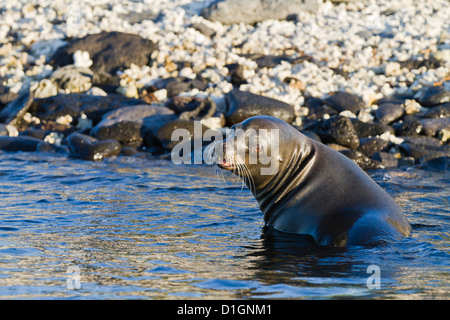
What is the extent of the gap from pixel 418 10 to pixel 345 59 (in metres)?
3.59

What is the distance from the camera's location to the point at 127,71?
656 inches

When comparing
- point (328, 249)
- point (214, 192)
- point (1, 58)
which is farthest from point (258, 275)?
point (1, 58)

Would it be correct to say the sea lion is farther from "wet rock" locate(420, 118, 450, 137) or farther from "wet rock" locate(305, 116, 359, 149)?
"wet rock" locate(420, 118, 450, 137)

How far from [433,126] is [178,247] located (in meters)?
8.17

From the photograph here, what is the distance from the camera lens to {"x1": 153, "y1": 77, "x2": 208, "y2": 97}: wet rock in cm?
1564

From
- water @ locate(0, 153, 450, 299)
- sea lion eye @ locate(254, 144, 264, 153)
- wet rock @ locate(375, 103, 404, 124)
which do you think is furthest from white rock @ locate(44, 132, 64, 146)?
sea lion eye @ locate(254, 144, 264, 153)

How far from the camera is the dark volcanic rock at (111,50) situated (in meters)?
17.2

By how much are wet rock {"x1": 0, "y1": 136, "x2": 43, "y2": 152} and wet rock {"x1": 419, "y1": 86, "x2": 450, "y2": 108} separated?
7.81 m

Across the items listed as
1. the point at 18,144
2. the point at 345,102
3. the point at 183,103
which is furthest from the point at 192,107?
the point at 18,144

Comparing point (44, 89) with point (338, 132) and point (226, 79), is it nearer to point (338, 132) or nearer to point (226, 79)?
point (226, 79)

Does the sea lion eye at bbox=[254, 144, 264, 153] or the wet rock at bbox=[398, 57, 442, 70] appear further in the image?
the wet rock at bbox=[398, 57, 442, 70]

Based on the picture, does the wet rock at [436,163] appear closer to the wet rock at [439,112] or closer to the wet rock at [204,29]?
the wet rock at [439,112]

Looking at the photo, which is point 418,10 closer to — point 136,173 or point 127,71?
point 127,71

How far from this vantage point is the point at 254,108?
559 inches
